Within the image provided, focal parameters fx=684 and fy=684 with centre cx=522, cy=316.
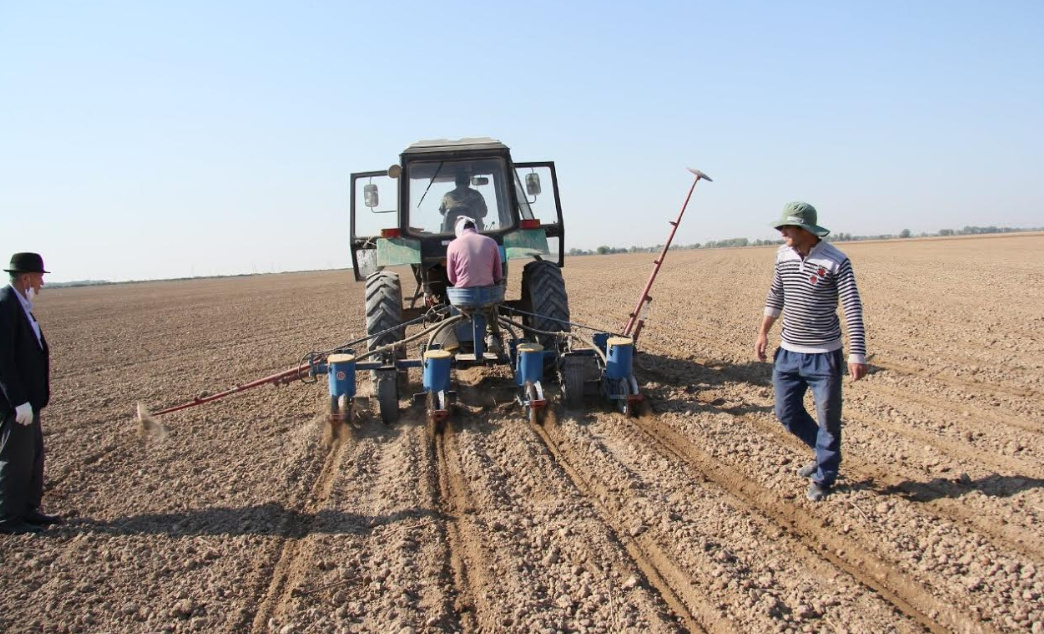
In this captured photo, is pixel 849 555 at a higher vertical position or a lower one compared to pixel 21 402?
lower

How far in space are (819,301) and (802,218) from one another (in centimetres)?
43

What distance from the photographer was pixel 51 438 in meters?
5.48

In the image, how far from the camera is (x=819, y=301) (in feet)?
11.5

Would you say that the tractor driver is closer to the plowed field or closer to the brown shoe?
the plowed field

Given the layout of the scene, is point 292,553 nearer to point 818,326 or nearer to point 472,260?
point 472,260

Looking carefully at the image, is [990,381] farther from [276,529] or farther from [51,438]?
[51,438]

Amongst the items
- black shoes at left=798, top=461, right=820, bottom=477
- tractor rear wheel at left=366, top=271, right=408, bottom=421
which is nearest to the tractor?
tractor rear wheel at left=366, top=271, right=408, bottom=421

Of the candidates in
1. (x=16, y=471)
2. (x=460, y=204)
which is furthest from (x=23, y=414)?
(x=460, y=204)

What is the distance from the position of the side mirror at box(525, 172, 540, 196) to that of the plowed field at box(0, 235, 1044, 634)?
1883 millimetres

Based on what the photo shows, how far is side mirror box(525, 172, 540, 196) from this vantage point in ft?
22.2

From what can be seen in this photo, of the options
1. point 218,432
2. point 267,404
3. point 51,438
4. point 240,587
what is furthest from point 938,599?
point 51,438

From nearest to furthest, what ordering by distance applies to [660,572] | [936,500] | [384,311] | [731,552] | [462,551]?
[660,572] → [731,552] → [462,551] → [936,500] → [384,311]

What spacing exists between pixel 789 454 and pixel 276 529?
2.93 meters

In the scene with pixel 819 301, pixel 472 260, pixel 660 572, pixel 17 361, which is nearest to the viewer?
pixel 660 572
